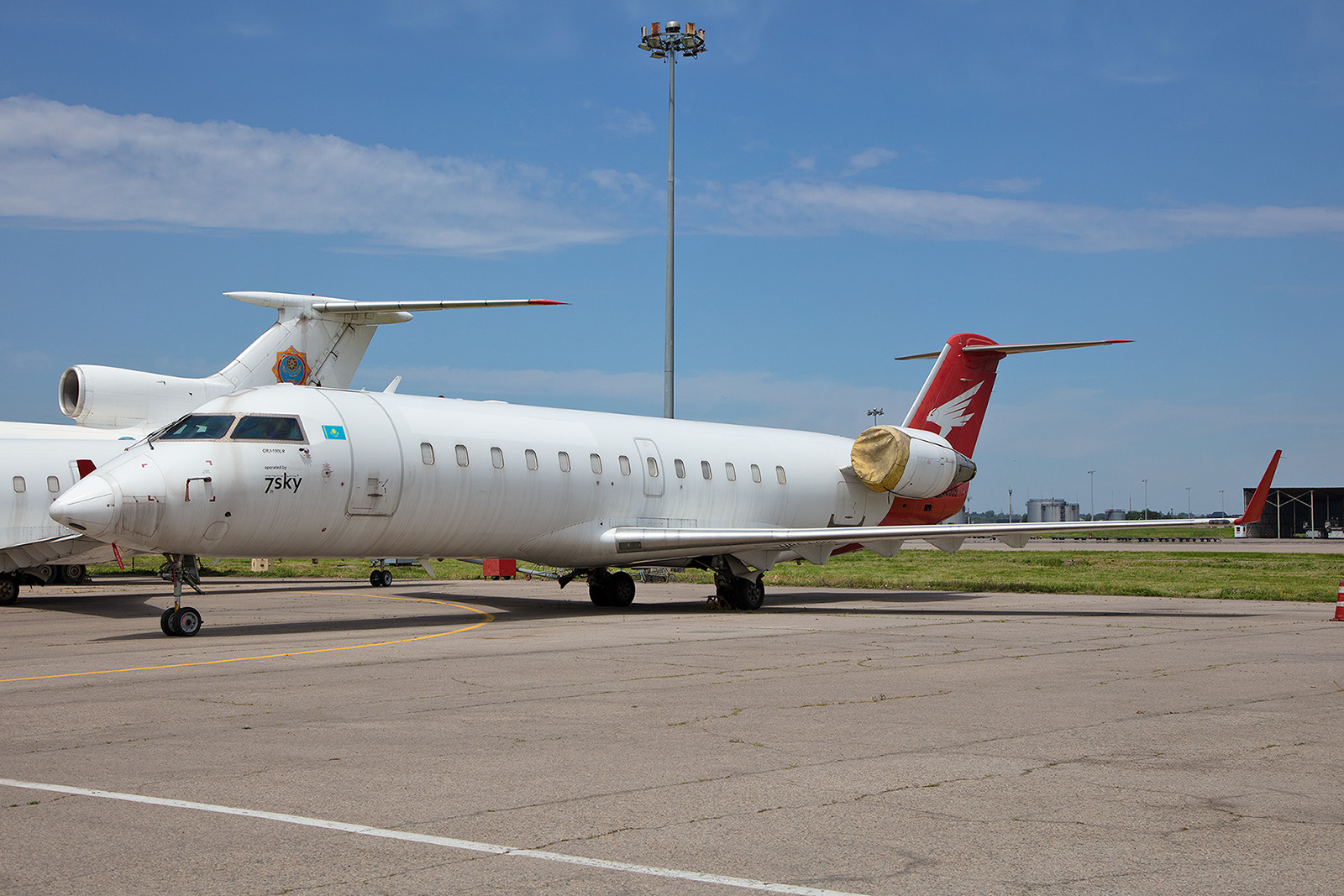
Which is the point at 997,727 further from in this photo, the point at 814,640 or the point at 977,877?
the point at 814,640

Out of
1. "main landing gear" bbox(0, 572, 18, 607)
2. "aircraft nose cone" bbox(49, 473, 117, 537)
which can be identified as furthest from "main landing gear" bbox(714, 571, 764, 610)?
"main landing gear" bbox(0, 572, 18, 607)

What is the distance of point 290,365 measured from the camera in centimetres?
2992

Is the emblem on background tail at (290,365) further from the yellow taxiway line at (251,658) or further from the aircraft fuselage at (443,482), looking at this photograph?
the yellow taxiway line at (251,658)

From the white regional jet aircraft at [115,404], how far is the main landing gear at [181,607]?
4697 millimetres

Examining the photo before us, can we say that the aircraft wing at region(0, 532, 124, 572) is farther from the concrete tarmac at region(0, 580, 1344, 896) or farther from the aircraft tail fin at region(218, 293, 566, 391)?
the concrete tarmac at region(0, 580, 1344, 896)

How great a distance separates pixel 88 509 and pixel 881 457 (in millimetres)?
16734

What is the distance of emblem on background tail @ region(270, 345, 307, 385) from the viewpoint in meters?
29.8

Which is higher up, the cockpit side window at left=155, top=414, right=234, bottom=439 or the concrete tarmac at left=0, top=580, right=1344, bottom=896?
the cockpit side window at left=155, top=414, right=234, bottom=439

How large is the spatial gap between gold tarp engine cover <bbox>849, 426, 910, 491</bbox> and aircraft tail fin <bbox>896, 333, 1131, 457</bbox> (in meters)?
1.51

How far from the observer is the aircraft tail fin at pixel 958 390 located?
2786 centimetres

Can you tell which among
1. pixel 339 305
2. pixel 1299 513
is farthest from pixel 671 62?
pixel 1299 513

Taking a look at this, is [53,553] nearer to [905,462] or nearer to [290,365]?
[290,365]

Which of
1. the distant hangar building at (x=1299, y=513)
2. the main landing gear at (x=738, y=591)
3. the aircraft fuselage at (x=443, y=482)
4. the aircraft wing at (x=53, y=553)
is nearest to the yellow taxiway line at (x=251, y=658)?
the aircraft fuselage at (x=443, y=482)

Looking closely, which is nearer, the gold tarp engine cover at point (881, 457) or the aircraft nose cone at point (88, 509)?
the aircraft nose cone at point (88, 509)
